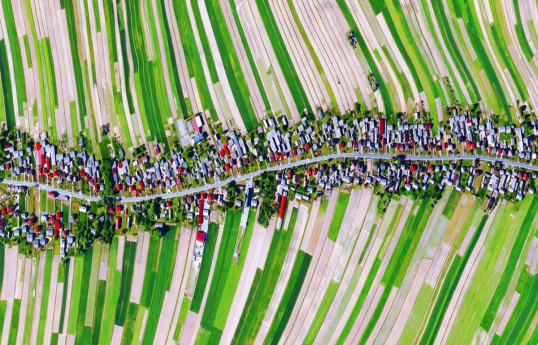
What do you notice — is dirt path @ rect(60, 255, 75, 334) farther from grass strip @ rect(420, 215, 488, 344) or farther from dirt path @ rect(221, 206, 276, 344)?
grass strip @ rect(420, 215, 488, 344)

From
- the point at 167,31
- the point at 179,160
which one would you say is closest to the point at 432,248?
the point at 179,160

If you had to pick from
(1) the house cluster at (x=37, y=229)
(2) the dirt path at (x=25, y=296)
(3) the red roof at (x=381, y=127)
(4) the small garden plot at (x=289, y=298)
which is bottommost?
(2) the dirt path at (x=25, y=296)

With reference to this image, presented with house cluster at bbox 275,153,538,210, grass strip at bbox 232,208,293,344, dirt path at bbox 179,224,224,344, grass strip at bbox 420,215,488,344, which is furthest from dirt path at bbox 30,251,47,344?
grass strip at bbox 420,215,488,344

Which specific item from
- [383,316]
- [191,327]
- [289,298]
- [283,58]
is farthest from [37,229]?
[383,316]

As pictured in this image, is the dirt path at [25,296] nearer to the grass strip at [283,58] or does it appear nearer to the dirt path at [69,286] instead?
the dirt path at [69,286]

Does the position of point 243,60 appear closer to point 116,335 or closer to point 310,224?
point 310,224

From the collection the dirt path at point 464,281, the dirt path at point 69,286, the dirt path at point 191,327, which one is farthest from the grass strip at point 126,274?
the dirt path at point 464,281
